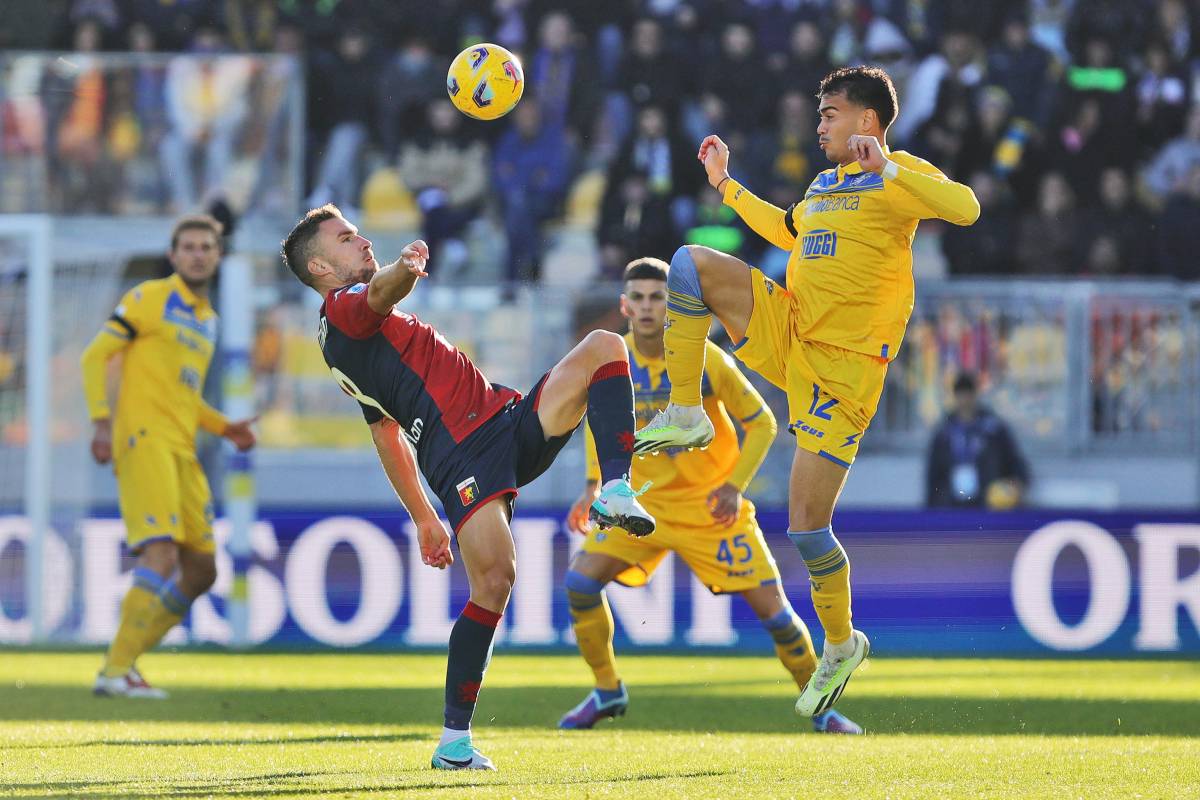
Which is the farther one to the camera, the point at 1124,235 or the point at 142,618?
the point at 1124,235

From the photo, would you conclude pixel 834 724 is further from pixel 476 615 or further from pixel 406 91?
pixel 406 91

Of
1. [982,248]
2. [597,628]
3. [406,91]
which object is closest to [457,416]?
[597,628]

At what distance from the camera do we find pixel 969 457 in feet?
46.1

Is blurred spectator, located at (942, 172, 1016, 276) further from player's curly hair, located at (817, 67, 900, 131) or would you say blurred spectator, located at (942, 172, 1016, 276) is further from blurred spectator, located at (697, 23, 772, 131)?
player's curly hair, located at (817, 67, 900, 131)

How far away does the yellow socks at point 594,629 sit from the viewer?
8.96m

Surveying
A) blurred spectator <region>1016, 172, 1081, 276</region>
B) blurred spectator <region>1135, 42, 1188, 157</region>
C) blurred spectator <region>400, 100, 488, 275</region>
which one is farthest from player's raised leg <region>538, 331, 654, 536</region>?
blurred spectator <region>1135, 42, 1188, 157</region>

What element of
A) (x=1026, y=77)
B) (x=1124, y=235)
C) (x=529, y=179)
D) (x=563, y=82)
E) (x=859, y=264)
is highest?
(x=1026, y=77)

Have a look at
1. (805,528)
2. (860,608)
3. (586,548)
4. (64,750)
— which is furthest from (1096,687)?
(64,750)

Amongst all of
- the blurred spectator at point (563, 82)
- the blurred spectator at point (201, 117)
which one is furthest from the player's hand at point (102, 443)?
the blurred spectator at point (563, 82)

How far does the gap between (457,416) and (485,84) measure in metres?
1.68

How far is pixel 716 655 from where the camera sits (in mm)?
13109

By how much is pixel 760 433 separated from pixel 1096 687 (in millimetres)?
3316

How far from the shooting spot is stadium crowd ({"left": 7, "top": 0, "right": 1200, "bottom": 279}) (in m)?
15.6

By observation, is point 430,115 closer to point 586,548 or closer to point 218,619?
point 218,619
